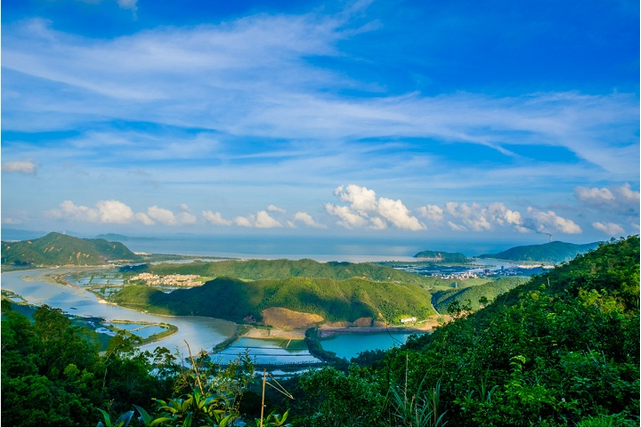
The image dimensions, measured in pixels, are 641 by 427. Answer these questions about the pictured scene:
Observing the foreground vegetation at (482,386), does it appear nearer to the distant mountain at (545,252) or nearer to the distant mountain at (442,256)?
the distant mountain at (545,252)

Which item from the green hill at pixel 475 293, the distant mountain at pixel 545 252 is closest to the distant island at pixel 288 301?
the green hill at pixel 475 293

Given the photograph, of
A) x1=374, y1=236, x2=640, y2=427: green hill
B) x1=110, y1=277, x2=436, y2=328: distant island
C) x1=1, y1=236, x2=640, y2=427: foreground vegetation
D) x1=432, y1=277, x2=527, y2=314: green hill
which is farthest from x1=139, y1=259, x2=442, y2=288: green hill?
x1=374, y1=236, x2=640, y2=427: green hill

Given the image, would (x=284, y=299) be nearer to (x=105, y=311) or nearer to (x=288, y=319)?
(x=288, y=319)

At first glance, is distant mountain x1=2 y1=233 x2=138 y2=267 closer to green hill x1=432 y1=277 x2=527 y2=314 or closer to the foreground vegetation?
green hill x1=432 y1=277 x2=527 y2=314

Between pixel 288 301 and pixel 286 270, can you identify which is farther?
pixel 286 270

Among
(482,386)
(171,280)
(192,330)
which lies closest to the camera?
(482,386)

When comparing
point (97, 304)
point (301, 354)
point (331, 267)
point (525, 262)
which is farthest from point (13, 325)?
point (525, 262)

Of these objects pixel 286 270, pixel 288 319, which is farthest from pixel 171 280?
pixel 288 319
